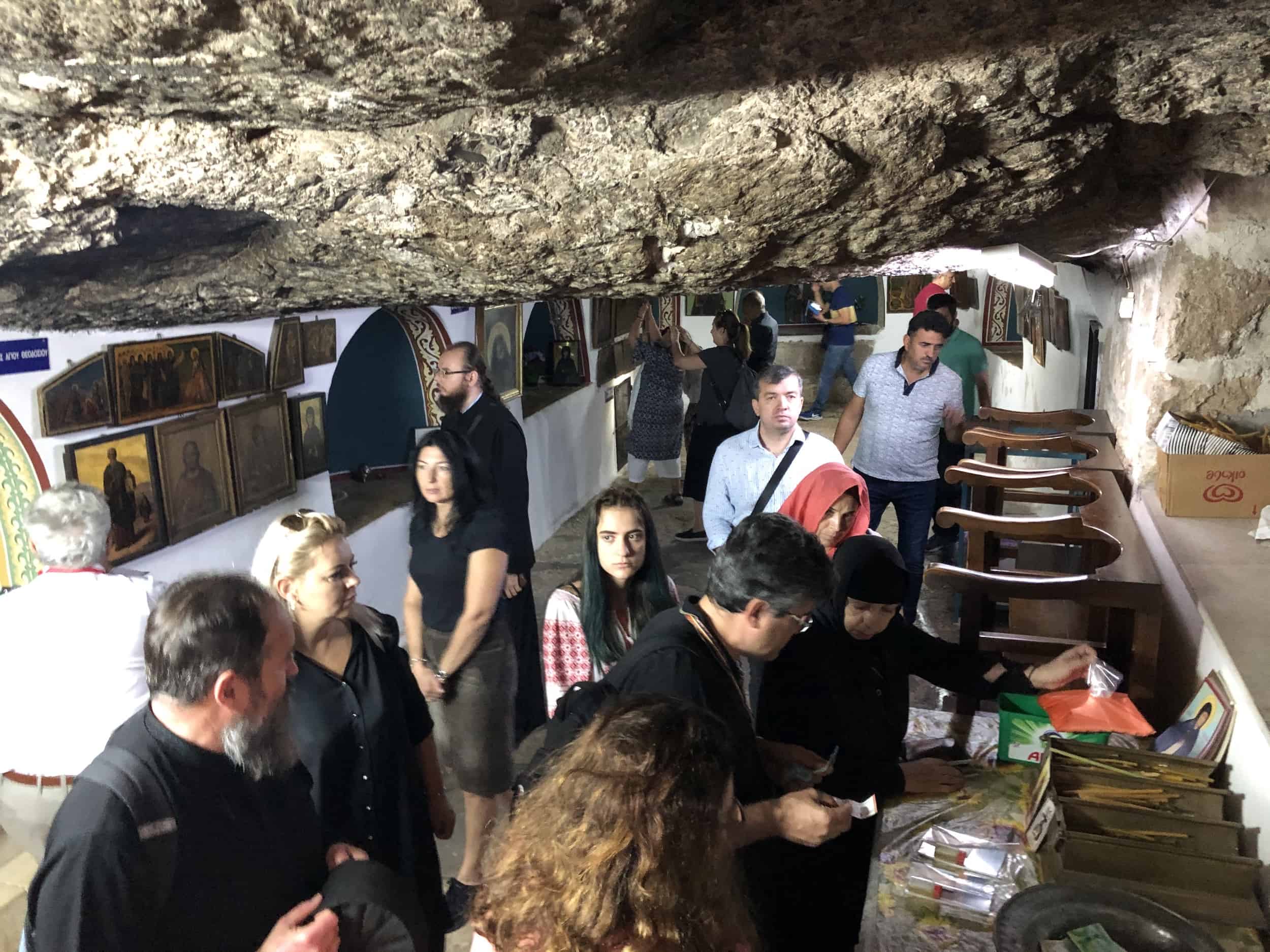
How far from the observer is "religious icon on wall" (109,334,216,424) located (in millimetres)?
3168

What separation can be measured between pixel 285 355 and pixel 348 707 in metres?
2.48

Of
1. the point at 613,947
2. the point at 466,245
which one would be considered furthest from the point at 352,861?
the point at 466,245

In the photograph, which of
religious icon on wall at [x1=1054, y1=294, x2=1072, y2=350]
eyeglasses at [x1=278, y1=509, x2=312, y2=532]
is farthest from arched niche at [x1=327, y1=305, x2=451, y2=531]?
religious icon on wall at [x1=1054, y1=294, x2=1072, y2=350]

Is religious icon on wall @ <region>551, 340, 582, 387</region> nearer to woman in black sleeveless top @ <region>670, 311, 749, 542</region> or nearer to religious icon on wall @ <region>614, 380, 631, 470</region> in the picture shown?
religious icon on wall @ <region>614, 380, 631, 470</region>

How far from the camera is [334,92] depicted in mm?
1384

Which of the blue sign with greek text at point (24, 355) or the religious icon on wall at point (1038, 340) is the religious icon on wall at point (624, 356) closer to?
the religious icon on wall at point (1038, 340)

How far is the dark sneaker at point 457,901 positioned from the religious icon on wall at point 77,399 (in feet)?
6.49

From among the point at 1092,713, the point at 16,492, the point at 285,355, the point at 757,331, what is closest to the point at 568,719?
the point at 1092,713

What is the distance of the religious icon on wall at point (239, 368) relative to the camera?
3.70 m

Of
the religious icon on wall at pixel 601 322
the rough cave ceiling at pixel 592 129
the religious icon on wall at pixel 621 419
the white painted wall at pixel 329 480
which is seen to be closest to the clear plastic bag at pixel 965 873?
the rough cave ceiling at pixel 592 129

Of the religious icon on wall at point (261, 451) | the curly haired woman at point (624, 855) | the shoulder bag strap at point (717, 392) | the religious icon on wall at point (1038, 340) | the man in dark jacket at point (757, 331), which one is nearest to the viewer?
the curly haired woman at point (624, 855)

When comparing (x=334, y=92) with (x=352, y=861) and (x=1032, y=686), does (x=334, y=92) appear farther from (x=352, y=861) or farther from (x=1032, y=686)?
(x=1032, y=686)

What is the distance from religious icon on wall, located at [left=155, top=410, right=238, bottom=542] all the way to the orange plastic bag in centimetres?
300

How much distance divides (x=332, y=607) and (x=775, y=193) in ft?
4.50
